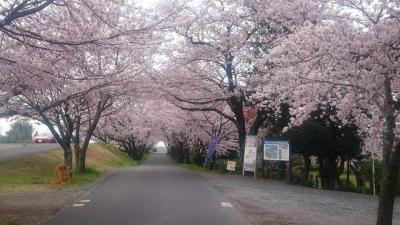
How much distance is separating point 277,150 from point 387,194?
13.4 metres

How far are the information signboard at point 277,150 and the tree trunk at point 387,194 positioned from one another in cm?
1297

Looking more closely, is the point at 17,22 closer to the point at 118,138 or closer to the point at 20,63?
the point at 20,63

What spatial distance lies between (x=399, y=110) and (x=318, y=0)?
3077 mm

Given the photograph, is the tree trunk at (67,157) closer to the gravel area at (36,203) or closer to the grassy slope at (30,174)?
the grassy slope at (30,174)

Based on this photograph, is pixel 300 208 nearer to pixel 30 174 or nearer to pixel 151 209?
pixel 151 209

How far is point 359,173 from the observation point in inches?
872

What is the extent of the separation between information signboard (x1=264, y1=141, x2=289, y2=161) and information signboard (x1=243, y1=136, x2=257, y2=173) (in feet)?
7.82

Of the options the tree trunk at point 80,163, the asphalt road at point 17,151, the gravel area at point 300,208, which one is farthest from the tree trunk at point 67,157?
the gravel area at point 300,208

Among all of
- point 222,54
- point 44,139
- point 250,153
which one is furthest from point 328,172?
point 44,139

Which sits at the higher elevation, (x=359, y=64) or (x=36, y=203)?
(x=359, y=64)

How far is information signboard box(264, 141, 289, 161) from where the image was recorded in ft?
72.3

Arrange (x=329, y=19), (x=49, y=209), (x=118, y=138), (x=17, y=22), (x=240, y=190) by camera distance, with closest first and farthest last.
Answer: (x=17, y=22)
(x=329, y=19)
(x=49, y=209)
(x=240, y=190)
(x=118, y=138)

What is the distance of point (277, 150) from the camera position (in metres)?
22.3

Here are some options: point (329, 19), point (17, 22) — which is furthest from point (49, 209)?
point (329, 19)
